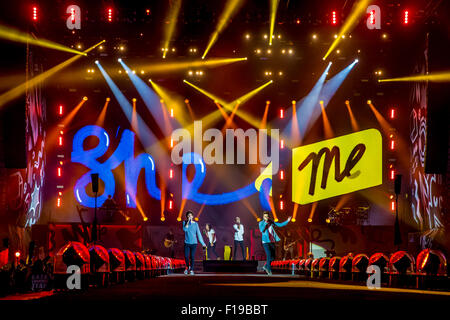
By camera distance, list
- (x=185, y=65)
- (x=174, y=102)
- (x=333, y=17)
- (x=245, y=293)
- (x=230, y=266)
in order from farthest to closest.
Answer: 1. (x=174, y=102)
2. (x=185, y=65)
3. (x=230, y=266)
4. (x=333, y=17)
5. (x=245, y=293)

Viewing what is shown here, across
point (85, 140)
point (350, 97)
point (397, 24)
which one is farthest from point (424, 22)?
point (85, 140)

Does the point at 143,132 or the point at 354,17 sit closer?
the point at 354,17

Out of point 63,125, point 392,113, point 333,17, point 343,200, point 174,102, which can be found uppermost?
point 333,17

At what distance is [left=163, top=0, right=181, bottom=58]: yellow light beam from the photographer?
2730 cm

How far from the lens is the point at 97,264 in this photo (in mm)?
12328

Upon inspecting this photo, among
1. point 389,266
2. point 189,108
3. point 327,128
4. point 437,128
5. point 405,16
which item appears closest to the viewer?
point 389,266

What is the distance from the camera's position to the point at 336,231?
31.5 metres

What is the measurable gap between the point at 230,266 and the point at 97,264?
1680cm

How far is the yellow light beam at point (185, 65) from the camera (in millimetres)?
32062

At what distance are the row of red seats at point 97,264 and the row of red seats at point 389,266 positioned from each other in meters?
5.08

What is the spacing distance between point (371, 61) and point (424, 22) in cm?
536

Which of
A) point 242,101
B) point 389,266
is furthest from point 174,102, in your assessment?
point 389,266

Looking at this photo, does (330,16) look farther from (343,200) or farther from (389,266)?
(389,266)
